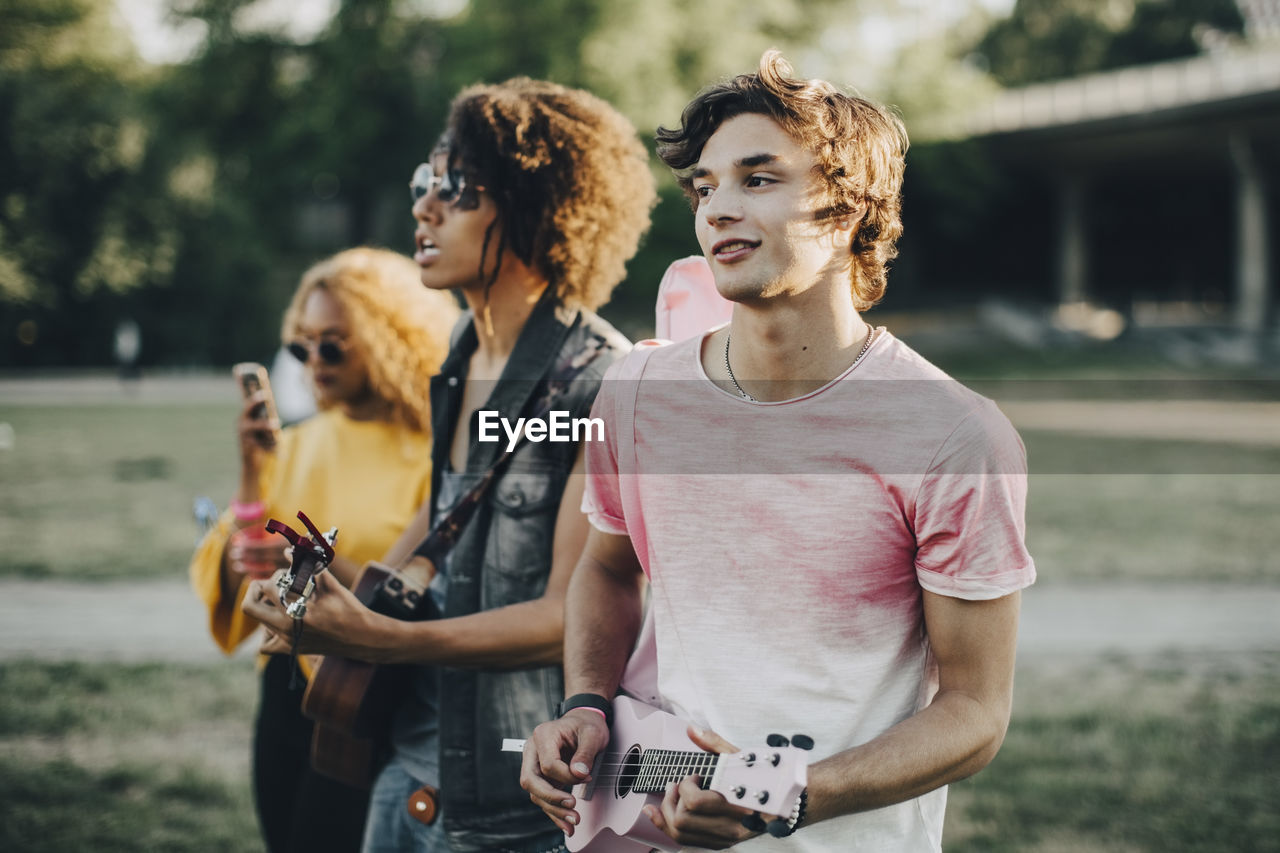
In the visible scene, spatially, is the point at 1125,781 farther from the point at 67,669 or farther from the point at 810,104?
the point at 67,669

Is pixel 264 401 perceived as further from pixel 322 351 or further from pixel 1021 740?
pixel 1021 740

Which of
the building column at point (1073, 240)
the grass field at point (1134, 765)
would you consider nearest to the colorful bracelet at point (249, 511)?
the grass field at point (1134, 765)

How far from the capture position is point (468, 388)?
277cm

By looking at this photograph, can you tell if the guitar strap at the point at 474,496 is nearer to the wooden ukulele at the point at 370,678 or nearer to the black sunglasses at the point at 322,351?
the wooden ukulele at the point at 370,678

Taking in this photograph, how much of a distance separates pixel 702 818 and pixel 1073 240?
111 ft

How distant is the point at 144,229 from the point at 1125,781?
108 feet

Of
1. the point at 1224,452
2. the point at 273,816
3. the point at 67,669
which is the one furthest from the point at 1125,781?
the point at 1224,452

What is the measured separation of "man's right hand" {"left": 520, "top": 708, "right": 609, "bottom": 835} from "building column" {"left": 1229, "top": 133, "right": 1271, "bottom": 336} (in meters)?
30.4

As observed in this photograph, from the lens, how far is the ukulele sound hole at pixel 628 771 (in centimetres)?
198

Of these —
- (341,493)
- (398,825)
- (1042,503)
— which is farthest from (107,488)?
(398,825)

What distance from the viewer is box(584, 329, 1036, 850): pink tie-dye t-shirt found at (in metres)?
1.74

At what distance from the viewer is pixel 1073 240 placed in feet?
107

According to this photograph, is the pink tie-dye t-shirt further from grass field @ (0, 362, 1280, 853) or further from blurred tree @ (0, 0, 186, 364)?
blurred tree @ (0, 0, 186, 364)

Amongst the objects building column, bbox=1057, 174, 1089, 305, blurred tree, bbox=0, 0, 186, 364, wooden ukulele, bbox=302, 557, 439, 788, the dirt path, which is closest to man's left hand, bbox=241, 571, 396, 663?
wooden ukulele, bbox=302, 557, 439, 788
